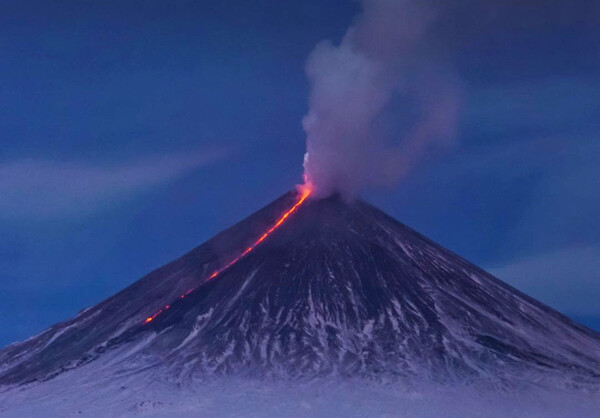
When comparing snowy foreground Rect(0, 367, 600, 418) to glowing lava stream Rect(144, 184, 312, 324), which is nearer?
snowy foreground Rect(0, 367, 600, 418)

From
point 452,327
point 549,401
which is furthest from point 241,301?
point 549,401

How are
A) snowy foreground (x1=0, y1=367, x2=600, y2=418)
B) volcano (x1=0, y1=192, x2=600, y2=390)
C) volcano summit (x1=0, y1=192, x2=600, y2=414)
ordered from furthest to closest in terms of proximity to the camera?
1. volcano (x1=0, y1=192, x2=600, y2=390)
2. volcano summit (x1=0, y1=192, x2=600, y2=414)
3. snowy foreground (x1=0, y1=367, x2=600, y2=418)

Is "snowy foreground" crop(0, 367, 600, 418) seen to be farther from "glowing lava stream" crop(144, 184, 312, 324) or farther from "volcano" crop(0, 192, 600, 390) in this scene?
"glowing lava stream" crop(144, 184, 312, 324)

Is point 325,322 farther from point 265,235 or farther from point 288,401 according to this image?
point 265,235

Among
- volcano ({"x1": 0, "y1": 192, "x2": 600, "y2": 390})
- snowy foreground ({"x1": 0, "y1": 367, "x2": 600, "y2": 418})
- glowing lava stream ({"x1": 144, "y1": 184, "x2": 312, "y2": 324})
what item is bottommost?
snowy foreground ({"x1": 0, "y1": 367, "x2": 600, "y2": 418})

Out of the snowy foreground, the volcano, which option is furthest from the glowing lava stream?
the snowy foreground

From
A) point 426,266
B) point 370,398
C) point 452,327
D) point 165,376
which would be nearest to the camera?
point 370,398

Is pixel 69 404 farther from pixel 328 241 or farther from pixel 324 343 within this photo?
pixel 328 241

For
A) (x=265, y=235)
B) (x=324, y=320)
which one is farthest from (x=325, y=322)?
(x=265, y=235)
